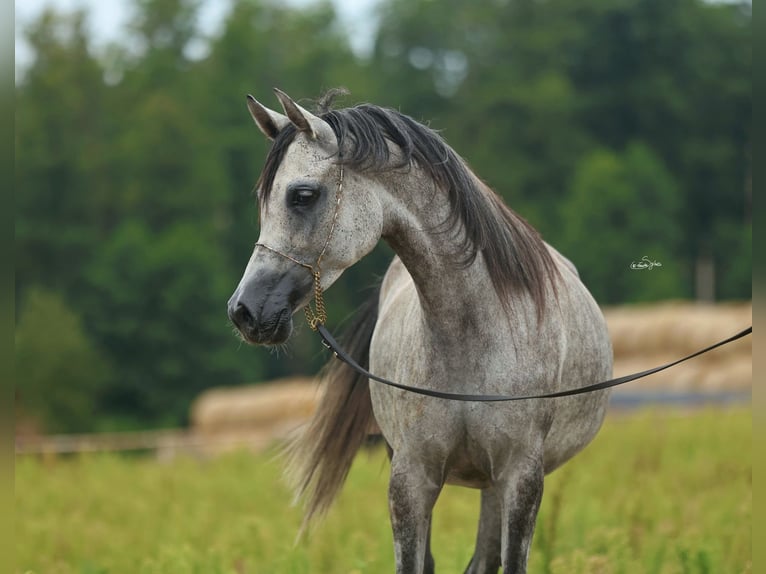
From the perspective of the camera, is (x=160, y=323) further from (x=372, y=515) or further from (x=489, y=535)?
(x=489, y=535)

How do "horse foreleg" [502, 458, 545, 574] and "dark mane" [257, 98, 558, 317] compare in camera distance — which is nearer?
"dark mane" [257, 98, 558, 317]

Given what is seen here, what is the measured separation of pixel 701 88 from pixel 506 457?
33757mm

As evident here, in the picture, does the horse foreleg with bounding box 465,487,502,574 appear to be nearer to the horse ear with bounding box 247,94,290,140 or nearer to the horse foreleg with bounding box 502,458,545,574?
the horse foreleg with bounding box 502,458,545,574

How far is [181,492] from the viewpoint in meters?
12.3

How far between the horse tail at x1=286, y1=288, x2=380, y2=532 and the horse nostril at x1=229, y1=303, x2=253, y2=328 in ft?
6.53

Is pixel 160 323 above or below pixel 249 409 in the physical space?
above

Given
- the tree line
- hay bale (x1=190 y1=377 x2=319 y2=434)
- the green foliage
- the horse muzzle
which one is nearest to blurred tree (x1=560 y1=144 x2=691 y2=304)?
the tree line

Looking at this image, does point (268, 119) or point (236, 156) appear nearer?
point (268, 119)

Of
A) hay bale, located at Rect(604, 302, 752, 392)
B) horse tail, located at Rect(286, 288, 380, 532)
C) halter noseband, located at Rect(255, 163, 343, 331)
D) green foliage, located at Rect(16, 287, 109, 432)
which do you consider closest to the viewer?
halter noseband, located at Rect(255, 163, 343, 331)

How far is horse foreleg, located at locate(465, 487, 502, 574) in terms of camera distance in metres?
5.23

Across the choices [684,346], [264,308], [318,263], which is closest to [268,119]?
[318,263]

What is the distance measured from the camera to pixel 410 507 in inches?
179

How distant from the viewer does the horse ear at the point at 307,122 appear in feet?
13.5

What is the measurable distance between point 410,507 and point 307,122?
1.50m
